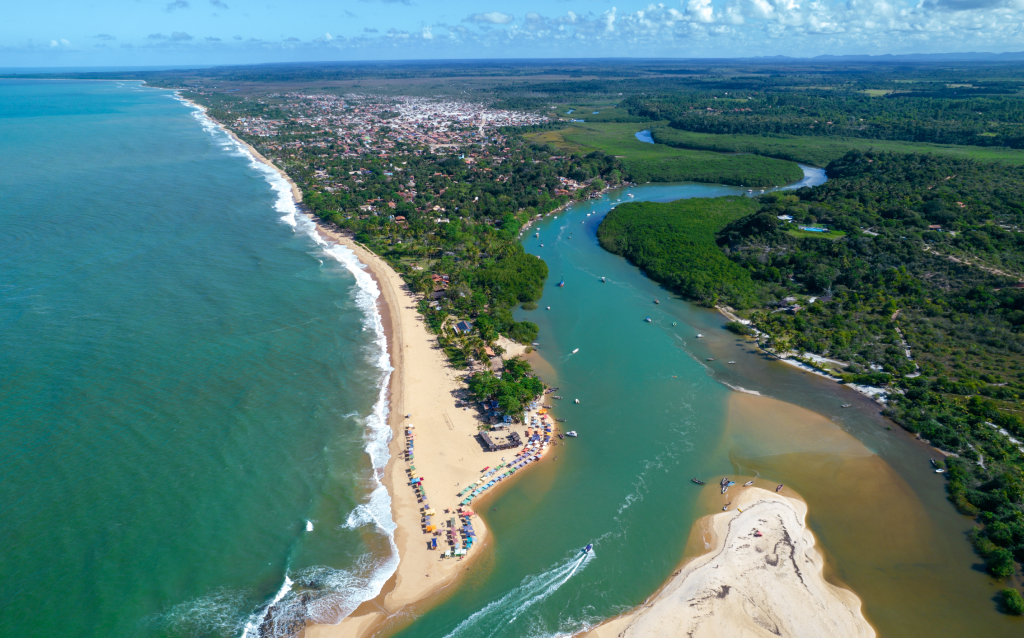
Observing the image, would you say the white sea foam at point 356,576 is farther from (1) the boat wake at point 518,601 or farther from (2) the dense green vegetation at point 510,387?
(2) the dense green vegetation at point 510,387

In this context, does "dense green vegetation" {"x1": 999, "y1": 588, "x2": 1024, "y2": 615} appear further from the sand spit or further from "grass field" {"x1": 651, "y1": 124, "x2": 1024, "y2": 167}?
"grass field" {"x1": 651, "y1": 124, "x2": 1024, "y2": 167}

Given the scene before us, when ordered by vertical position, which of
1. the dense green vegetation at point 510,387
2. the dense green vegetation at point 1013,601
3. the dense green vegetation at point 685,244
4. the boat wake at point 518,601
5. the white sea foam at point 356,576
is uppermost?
the dense green vegetation at point 685,244

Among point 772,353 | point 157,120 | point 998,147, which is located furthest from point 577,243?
point 157,120

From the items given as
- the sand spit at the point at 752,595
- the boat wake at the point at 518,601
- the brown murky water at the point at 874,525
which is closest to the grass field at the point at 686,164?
the brown murky water at the point at 874,525

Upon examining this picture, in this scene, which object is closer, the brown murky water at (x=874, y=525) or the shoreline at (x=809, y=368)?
the brown murky water at (x=874, y=525)

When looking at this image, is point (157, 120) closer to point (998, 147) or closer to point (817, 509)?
point (817, 509)

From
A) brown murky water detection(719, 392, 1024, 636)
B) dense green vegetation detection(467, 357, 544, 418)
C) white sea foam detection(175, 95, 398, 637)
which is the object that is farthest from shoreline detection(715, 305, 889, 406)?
white sea foam detection(175, 95, 398, 637)

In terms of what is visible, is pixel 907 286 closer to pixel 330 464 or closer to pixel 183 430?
pixel 330 464
